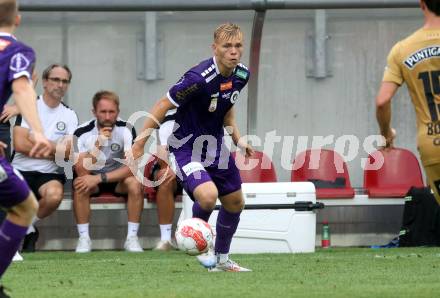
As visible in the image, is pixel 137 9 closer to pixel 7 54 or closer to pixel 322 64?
pixel 322 64

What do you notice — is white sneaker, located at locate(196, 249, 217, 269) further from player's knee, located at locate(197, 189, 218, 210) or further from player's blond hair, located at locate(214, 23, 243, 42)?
player's blond hair, located at locate(214, 23, 243, 42)

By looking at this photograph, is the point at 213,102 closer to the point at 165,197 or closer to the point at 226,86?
the point at 226,86

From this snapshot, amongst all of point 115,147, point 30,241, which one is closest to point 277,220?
point 115,147

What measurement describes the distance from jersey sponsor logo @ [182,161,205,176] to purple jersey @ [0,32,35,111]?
9.63 ft

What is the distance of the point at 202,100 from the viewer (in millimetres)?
9297

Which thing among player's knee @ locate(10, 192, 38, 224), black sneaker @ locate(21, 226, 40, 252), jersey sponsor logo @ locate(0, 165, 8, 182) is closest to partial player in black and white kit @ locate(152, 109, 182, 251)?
black sneaker @ locate(21, 226, 40, 252)

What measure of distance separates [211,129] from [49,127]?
345cm

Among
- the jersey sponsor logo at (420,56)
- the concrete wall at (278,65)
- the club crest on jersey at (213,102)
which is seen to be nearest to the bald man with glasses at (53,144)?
the concrete wall at (278,65)

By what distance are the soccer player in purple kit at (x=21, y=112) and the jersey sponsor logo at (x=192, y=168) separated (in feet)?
9.13

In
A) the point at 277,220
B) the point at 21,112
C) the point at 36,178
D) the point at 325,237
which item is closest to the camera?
the point at 21,112

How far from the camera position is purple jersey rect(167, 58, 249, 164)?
9.17m

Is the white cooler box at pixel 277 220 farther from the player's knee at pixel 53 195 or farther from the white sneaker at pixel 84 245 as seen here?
the player's knee at pixel 53 195

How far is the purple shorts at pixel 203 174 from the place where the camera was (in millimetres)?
9070

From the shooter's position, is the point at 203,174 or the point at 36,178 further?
the point at 36,178
